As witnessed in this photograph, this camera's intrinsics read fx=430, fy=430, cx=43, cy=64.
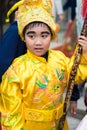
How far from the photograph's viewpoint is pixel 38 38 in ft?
8.96

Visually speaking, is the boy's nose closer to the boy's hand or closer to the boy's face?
the boy's face

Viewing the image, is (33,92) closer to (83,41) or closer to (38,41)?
(38,41)

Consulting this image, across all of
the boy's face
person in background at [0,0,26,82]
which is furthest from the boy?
person in background at [0,0,26,82]

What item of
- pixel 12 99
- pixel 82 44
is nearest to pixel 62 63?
pixel 82 44

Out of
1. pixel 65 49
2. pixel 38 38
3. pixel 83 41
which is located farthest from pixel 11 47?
pixel 65 49

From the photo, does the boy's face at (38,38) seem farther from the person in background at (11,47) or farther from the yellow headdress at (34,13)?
the person in background at (11,47)

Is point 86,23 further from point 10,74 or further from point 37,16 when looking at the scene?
point 10,74

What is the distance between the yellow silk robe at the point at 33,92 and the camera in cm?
273

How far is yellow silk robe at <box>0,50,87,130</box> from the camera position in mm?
2727

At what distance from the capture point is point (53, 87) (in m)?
2.78

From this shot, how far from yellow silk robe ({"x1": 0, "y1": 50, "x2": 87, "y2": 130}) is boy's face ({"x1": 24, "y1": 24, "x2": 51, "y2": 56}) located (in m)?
0.07

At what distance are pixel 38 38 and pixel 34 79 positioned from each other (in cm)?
26

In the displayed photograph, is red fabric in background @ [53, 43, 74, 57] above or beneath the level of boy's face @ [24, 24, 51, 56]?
beneath

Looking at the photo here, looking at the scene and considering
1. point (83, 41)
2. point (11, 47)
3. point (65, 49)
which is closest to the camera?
point (83, 41)
